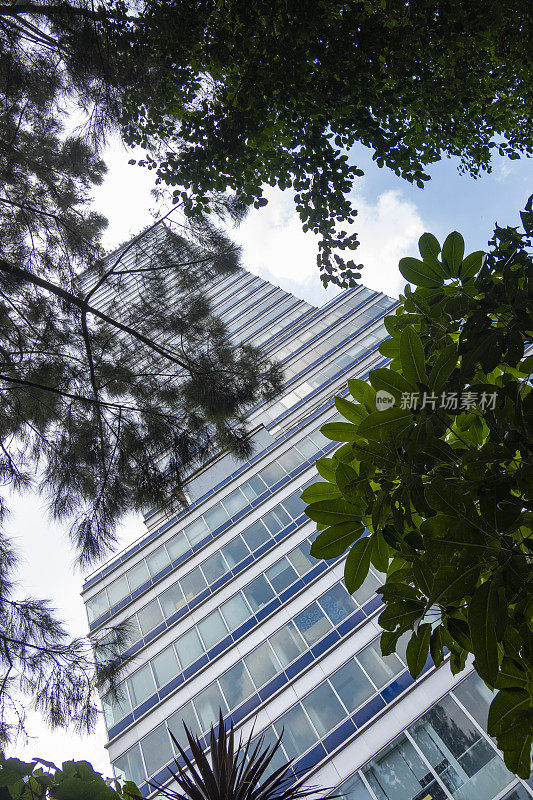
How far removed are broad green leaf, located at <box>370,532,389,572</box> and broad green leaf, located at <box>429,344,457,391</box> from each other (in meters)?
0.46

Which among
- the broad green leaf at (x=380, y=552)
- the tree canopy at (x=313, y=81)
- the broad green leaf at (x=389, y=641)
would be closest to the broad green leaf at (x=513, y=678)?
the broad green leaf at (x=389, y=641)

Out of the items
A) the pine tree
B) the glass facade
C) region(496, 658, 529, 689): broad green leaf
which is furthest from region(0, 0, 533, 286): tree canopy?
the glass facade

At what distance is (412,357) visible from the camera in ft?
4.00

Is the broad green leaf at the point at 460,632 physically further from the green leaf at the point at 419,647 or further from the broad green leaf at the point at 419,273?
the broad green leaf at the point at 419,273

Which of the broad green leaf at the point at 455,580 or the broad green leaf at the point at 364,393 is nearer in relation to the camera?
the broad green leaf at the point at 455,580

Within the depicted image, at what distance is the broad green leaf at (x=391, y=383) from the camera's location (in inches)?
48.9

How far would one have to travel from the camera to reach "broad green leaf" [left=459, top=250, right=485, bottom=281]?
5.13 ft

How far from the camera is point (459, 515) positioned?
1.06m

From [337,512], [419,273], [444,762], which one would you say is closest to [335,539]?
[337,512]

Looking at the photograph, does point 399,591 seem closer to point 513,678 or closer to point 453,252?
point 513,678

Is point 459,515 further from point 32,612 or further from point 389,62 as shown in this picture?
point 32,612

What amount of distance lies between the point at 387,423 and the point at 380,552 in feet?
1.30

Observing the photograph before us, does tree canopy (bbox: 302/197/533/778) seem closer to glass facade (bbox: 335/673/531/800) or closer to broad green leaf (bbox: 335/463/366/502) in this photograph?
broad green leaf (bbox: 335/463/366/502)

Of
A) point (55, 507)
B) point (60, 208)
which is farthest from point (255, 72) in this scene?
point (55, 507)
